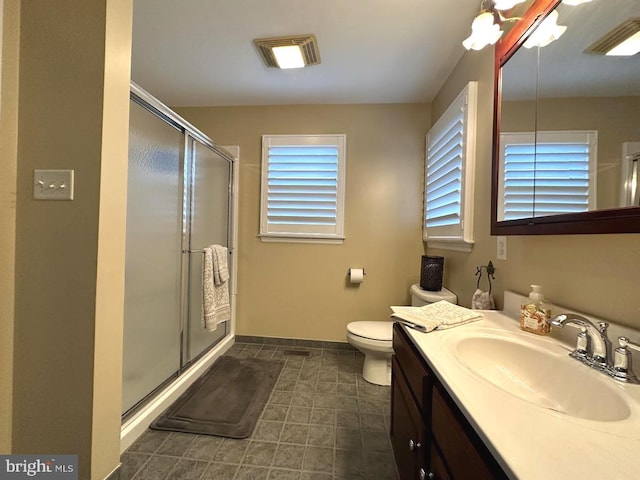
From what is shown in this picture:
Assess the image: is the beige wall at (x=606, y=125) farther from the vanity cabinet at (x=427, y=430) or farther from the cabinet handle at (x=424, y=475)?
the cabinet handle at (x=424, y=475)

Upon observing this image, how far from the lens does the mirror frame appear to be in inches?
26.6

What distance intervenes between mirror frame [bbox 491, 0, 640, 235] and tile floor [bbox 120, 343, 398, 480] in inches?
48.5

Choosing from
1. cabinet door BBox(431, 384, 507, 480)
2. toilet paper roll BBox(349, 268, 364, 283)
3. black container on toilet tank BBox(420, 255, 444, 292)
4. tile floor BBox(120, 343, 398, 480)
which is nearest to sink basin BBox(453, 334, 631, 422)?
cabinet door BBox(431, 384, 507, 480)

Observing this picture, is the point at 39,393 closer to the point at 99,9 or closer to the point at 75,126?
the point at 75,126

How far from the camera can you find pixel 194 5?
144 cm

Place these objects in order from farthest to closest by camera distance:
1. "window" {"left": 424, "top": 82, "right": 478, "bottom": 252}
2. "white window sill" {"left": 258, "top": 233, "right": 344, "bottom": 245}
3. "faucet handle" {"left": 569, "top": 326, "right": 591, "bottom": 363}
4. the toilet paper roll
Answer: "white window sill" {"left": 258, "top": 233, "right": 344, "bottom": 245} < the toilet paper roll < "window" {"left": 424, "top": 82, "right": 478, "bottom": 252} < "faucet handle" {"left": 569, "top": 326, "right": 591, "bottom": 363}

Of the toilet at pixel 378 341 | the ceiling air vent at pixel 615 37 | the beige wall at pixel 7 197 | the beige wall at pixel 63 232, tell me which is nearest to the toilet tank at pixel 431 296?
the toilet at pixel 378 341

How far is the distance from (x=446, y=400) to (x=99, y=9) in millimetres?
1744

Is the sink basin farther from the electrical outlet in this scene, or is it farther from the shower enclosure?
the shower enclosure

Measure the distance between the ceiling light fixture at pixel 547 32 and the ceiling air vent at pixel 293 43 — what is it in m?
1.18

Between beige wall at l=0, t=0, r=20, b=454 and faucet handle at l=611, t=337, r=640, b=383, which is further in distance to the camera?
beige wall at l=0, t=0, r=20, b=454

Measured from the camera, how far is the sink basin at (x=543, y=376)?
2.02 feet

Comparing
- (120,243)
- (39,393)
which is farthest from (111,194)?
(39,393)

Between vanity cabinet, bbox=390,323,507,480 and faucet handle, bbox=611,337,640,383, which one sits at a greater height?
faucet handle, bbox=611,337,640,383
